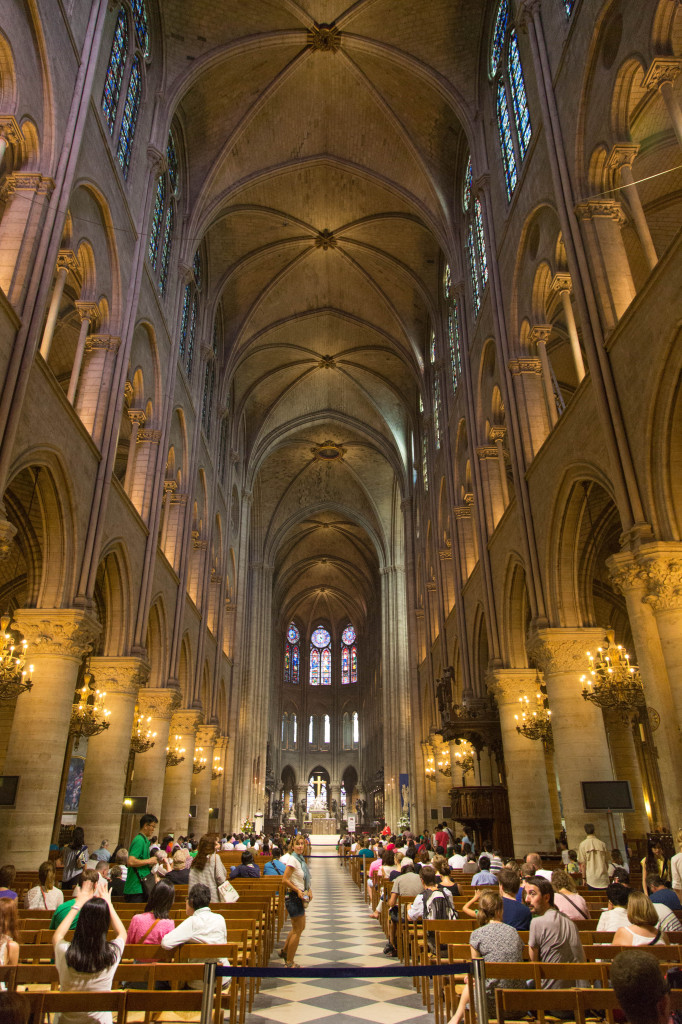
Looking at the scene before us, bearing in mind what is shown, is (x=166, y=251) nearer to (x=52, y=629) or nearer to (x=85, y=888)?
(x=52, y=629)

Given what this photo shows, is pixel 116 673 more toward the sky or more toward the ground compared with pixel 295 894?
more toward the sky

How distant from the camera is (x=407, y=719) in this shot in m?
36.0

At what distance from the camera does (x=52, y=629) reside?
11.4m

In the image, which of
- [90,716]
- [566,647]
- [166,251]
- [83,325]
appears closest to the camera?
[566,647]

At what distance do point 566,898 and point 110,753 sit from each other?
10587mm

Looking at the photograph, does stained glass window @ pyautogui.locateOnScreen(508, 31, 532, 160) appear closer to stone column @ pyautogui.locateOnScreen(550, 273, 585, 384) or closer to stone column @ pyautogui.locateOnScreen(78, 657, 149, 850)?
stone column @ pyautogui.locateOnScreen(550, 273, 585, 384)

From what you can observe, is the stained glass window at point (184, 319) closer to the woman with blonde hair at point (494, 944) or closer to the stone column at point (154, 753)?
the stone column at point (154, 753)

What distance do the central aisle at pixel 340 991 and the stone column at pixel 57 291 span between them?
343 inches

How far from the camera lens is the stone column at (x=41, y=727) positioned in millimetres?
10367

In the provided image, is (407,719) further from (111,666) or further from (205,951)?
(205,951)

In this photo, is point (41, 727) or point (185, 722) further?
point (185, 722)

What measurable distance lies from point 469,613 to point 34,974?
1718cm

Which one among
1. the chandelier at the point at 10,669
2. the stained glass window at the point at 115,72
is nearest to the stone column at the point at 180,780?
the chandelier at the point at 10,669

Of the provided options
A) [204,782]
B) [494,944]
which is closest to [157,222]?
[204,782]
